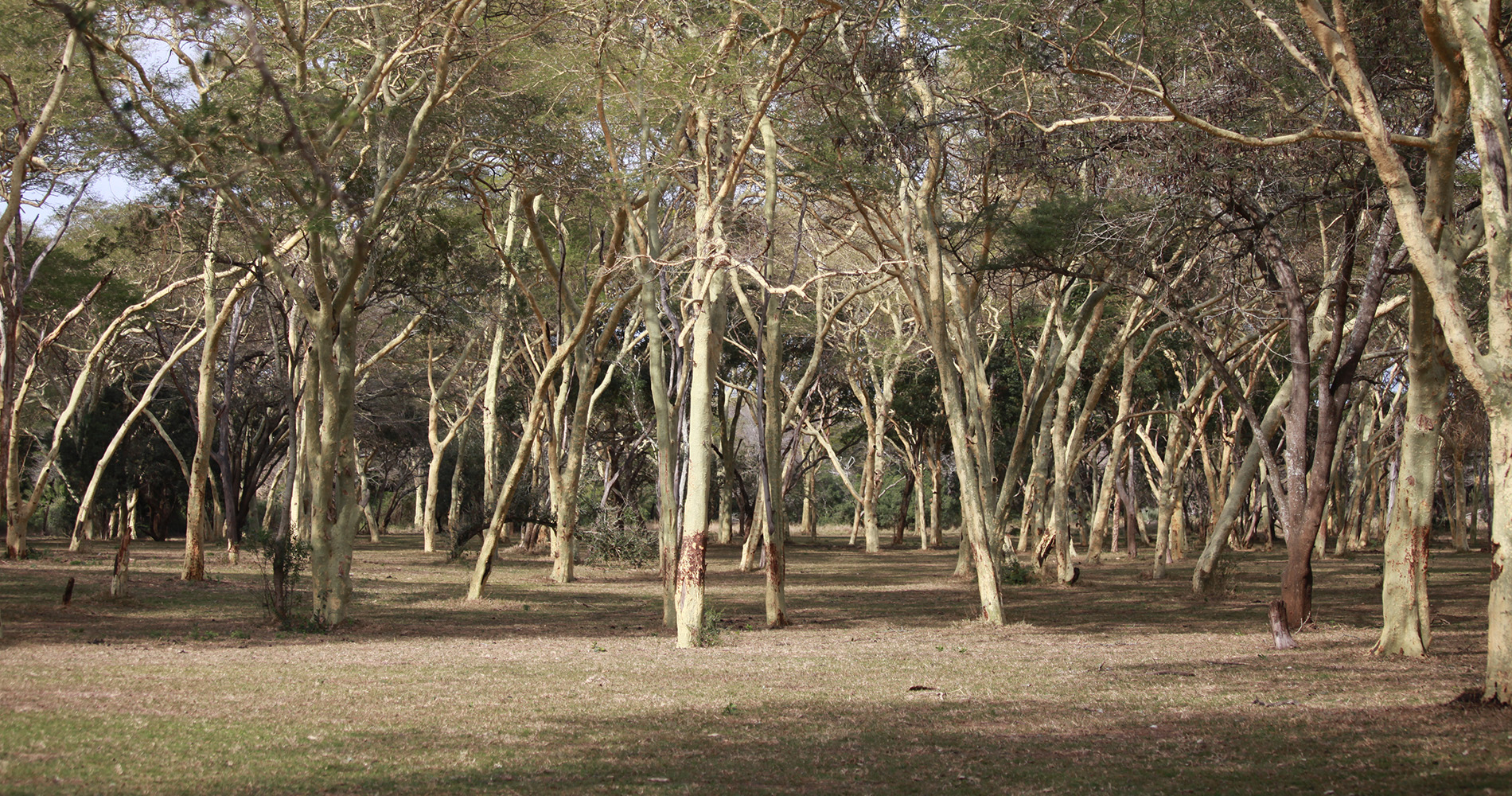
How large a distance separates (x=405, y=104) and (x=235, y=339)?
9.36 m

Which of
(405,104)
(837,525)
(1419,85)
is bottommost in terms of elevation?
(837,525)

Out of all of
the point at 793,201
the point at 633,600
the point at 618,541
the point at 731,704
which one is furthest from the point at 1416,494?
the point at 618,541

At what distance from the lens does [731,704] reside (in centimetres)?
816

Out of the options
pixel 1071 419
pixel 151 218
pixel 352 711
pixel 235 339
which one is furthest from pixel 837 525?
pixel 352 711

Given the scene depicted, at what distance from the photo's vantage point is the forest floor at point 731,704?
226 inches

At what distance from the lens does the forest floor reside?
18.9ft

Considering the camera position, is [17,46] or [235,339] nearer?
[17,46]

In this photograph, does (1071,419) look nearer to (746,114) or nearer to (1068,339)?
(1068,339)

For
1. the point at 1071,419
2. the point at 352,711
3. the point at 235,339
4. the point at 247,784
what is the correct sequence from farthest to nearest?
the point at 1071,419 < the point at 235,339 < the point at 352,711 < the point at 247,784

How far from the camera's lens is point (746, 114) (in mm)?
13586

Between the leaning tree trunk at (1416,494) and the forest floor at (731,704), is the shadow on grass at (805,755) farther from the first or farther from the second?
the leaning tree trunk at (1416,494)

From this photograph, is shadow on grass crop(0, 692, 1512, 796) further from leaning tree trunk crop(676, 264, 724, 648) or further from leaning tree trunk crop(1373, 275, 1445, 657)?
leaning tree trunk crop(676, 264, 724, 648)

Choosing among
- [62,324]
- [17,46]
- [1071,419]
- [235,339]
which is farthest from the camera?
[1071,419]

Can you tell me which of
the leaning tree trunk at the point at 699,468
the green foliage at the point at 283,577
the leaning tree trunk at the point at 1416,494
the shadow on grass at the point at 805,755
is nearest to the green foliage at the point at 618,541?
the green foliage at the point at 283,577
